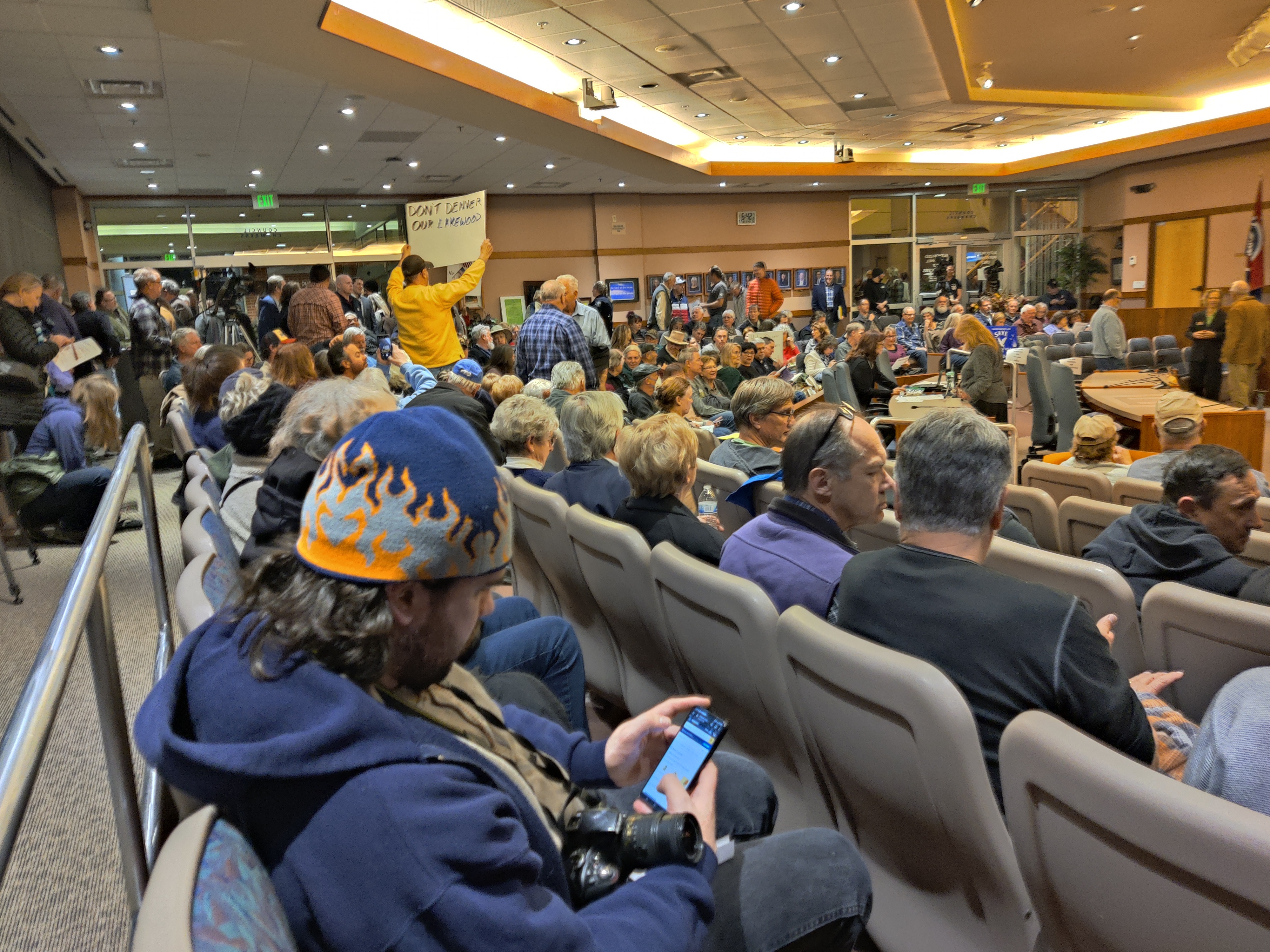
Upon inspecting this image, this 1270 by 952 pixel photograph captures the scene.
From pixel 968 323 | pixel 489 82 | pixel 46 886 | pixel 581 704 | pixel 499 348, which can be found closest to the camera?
pixel 46 886

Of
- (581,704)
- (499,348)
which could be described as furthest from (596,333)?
(581,704)

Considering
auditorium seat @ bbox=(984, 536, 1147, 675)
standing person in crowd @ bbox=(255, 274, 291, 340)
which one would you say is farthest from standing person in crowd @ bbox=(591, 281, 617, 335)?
auditorium seat @ bbox=(984, 536, 1147, 675)

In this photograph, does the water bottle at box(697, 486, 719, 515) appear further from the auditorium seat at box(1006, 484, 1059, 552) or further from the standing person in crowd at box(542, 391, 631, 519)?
the auditorium seat at box(1006, 484, 1059, 552)

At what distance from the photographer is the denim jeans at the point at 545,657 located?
2127 mm

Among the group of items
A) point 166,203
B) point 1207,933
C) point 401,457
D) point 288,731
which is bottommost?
point 1207,933

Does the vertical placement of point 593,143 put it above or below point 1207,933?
above

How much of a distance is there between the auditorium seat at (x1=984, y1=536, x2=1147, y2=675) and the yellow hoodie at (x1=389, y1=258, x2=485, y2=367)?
13.1 ft

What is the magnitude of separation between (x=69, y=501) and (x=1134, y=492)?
5.14m

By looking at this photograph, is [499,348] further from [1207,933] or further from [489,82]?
[1207,933]

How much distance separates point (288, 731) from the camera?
2.67ft

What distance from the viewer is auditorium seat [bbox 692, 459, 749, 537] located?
142 inches

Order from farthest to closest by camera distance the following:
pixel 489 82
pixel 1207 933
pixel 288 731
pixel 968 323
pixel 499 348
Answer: pixel 489 82 → pixel 968 323 → pixel 499 348 → pixel 1207 933 → pixel 288 731

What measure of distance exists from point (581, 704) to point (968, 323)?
249 inches

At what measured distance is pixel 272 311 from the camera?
26.0 feet
